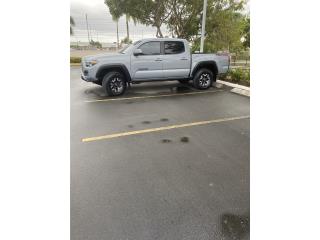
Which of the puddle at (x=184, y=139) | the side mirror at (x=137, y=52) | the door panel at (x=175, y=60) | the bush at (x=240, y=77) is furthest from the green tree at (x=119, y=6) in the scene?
the puddle at (x=184, y=139)

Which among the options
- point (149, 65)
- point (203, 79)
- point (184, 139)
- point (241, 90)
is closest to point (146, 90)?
point (149, 65)

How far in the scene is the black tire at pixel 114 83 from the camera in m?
8.19

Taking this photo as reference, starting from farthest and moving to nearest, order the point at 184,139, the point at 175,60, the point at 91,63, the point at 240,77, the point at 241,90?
1. the point at 240,77
2. the point at 241,90
3. the point at 175,60
4. the point at 91,63
5. the point at 184,139

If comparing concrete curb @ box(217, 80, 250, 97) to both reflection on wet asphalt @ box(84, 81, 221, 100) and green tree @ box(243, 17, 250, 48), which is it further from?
green tree @ box(243, 17, 250, 48)

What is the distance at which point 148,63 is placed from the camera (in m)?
8.52

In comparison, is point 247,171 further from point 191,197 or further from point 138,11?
point 138,11

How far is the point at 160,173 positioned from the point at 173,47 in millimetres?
6433

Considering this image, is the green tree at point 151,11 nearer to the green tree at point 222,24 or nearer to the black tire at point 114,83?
the green tree at point 222,24

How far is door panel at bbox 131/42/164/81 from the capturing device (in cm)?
839

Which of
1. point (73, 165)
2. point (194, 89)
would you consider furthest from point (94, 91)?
point (73, 165)

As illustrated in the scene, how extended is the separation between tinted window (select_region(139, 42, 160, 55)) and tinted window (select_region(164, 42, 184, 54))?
12.4 inches

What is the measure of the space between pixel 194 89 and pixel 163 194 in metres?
6.97

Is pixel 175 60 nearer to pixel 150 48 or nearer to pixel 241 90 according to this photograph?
pixel 150 48

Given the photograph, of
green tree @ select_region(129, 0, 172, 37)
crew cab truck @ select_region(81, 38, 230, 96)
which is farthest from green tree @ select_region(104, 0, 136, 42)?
crew cab truck @ select_region(81, 38, 230, 96)
